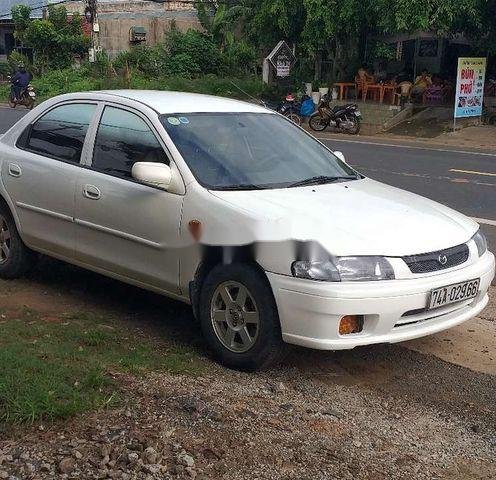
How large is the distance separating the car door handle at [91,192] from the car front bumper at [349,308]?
154 cm

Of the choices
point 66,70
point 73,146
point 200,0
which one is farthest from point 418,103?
point 73,146

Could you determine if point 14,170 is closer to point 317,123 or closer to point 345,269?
point 345,269

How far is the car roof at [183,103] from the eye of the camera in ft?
17.2

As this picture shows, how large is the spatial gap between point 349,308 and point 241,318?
0.64m

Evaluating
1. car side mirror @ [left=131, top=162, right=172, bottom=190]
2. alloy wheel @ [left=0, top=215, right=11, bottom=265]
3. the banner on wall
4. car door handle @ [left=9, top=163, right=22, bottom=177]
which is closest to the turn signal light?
car side mirror @ [left=131, top=162, right=172, bottom=190]

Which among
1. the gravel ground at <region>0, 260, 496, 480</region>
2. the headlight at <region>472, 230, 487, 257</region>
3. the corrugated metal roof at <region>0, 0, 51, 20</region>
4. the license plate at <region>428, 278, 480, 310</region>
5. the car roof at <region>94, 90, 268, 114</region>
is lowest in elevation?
the gravel ground at <region>0, 260, 496, 480</region>

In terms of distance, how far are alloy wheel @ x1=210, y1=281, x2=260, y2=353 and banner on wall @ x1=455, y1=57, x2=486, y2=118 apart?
18899mm

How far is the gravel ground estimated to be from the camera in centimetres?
323

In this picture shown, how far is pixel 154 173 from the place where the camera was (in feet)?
15.4

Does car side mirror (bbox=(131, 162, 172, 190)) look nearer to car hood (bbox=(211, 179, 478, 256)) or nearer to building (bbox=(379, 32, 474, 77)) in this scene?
car hood (bbox=(211, 179, 478, 256))

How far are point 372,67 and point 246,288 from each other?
24438 millimetres

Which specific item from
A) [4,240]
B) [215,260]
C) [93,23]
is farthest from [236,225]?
[93,23]

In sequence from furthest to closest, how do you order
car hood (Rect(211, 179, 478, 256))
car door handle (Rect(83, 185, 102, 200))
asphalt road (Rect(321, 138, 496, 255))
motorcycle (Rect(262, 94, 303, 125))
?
motorcycle (Rect(262, 94, 303, 125)) < asphalt road (Rect(321, 138, 496, 255)) < car door handle (Rect(83, 185, 102, 200)) < car hood (Rect(211, 179, 478, 256))

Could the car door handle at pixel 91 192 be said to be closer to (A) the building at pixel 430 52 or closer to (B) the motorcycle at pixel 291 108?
(B) the motorcycle at pixel 291 108
